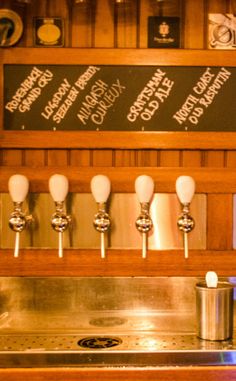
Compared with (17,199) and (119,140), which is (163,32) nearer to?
(119,140)

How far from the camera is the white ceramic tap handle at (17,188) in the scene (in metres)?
2.10

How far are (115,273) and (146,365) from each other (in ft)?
1.67

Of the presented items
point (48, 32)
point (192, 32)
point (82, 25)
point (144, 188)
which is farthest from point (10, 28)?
point (144, 188)

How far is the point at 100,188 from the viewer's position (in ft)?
6.90

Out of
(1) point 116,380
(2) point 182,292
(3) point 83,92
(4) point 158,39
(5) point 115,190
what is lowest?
(1) point 116,380

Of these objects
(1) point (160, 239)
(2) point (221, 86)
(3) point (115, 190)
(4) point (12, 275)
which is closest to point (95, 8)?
(2) point (221, 86)

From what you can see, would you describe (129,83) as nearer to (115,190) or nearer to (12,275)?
(115,190)

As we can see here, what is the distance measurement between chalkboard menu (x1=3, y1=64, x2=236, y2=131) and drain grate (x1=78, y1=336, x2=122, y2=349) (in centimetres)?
83

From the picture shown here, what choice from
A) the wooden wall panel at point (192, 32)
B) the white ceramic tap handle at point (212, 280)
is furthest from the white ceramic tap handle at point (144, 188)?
the wooden wall panel at point (192, 32)

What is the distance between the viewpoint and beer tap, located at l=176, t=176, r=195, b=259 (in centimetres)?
209

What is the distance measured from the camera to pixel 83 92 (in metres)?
2.34

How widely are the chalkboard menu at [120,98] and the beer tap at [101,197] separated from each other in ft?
1.02

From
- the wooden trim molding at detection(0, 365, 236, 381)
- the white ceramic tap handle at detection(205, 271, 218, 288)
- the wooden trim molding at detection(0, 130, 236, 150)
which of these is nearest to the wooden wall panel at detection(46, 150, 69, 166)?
the wooden trim molding at detection(0, 130, 236, 150)

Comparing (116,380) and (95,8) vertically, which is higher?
(95,8)
